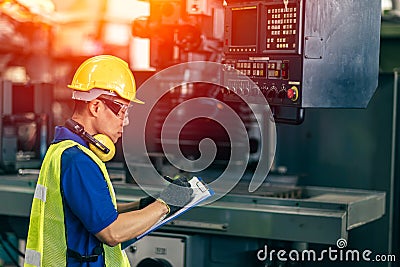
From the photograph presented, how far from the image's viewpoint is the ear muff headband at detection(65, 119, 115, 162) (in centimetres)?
304

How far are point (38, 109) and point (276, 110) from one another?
217 centimetres

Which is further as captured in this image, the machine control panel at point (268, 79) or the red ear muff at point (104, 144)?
the machine control panel at point (268, 79)

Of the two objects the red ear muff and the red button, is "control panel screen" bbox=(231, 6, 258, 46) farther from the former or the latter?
the red ear muff

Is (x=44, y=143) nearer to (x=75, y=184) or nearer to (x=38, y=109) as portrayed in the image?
(x=38, y=109)

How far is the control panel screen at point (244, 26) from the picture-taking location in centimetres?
381

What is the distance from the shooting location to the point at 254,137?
502 centimetres

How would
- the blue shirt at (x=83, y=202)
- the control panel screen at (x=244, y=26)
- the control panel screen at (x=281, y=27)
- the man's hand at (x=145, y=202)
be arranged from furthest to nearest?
the control panel screen at (x=244, y=26)
the control panel screen at (x=281, y=27)
the man's hand at (x=145, y=202)
the blue shirt at (x=83, y=202)

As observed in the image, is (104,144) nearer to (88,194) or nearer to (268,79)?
(88,194)

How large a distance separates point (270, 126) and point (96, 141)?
2045 millimetres

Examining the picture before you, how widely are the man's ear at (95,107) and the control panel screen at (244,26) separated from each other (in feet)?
3.40

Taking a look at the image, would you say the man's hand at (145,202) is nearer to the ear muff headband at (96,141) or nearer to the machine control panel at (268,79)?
the ear muff headband at (96,141)

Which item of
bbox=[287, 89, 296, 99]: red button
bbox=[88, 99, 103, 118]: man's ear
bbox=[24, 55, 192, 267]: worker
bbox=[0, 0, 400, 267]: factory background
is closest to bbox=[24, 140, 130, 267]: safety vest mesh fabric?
bbox=[24, 55, 192, 267]: worker

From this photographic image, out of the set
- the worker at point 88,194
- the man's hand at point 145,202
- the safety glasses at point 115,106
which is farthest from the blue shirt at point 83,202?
the man's hand at point 145,202

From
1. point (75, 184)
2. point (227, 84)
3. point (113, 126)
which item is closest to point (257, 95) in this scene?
point (227, 84)
